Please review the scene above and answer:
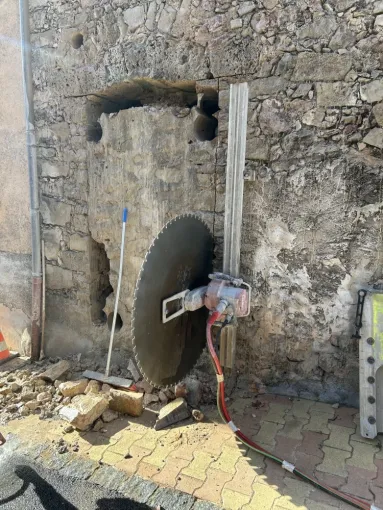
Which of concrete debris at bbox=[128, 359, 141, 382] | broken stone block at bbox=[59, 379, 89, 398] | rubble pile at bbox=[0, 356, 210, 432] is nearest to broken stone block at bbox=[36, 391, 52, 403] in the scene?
rubble pile at bbox=[0, 356, 210, 432]

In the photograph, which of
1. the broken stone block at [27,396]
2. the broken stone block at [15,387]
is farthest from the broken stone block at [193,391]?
the broken stone block at [15,387]

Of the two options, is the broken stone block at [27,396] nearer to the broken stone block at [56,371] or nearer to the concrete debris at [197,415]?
the broken stone block at [56,371]

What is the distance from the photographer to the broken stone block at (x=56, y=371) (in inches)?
158

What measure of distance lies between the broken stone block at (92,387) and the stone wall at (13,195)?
1377mm

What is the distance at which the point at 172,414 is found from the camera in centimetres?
330

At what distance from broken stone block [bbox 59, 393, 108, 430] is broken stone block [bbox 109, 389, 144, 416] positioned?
75mm

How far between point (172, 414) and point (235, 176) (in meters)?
1.99

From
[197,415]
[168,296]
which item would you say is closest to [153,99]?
[168,296]

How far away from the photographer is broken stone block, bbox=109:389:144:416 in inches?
135

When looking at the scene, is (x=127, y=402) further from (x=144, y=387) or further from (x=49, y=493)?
(x=49, y=493)

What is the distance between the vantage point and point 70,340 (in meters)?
4.57

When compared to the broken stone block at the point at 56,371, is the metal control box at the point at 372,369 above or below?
above

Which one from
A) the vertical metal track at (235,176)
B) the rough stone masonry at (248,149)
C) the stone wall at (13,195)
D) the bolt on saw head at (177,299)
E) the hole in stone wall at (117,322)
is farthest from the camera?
the stone wall at (13,195)

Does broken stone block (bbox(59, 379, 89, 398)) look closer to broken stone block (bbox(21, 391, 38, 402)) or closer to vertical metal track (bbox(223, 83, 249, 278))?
broken stone block (bbox(21, 391, 38, 402))
